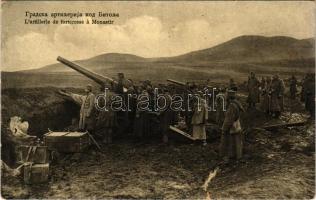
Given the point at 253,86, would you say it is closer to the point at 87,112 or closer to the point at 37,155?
the point at 87,112

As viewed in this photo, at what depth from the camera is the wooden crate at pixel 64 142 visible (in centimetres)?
782

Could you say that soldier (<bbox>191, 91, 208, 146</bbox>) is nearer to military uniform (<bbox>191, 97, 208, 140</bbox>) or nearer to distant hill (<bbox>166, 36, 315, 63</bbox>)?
military uniform (<bbox>191, 97, 208, 140</bbox>)

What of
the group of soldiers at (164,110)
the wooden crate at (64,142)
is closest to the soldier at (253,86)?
the group of soldiers at (164,110)

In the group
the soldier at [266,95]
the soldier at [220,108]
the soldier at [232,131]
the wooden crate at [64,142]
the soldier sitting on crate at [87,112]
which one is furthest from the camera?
the soldier at [266,95]

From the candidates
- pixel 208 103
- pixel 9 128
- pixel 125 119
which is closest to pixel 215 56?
pixel 208 103

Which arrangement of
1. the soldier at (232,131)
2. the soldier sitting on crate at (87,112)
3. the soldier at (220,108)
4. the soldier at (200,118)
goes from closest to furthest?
the soldier at (232,131)
the soldier at (220,108)
the soldier at (200,118)
the soldier sitting on crate at (87,112)

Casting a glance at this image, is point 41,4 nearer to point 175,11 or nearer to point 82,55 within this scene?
point 82,55

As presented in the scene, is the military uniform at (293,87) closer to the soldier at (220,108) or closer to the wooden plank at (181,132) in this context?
the soldier at (220,108)

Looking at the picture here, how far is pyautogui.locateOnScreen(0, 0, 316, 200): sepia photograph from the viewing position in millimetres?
7617

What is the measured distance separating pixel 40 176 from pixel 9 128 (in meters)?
1.29

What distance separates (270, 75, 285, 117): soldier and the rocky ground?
0.43 meters

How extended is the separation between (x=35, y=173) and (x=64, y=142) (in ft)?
2.46

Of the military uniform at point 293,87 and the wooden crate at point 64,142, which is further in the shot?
the military uniform at point 293,87

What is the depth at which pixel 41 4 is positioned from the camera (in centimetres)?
815
